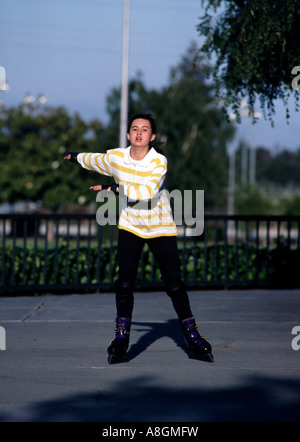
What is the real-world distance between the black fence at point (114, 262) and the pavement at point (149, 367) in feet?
3.77

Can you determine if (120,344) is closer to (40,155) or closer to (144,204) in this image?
(144,204)

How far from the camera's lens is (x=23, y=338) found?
19.5ft

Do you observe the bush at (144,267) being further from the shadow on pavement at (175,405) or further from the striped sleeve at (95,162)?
the shadow on pavement at (175,405)

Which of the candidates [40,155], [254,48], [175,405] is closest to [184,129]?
[40,155]

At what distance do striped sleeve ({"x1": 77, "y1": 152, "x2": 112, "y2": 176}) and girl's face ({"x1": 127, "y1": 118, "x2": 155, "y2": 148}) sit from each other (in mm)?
263

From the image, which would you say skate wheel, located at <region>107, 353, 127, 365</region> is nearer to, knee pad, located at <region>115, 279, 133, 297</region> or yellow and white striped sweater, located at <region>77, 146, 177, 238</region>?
knee pad, located at <region>115, 279, 133, 297</region>

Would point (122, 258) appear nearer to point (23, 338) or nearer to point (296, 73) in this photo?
point (23, 338)

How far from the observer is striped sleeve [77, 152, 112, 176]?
5145mm

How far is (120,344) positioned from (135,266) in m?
0.59

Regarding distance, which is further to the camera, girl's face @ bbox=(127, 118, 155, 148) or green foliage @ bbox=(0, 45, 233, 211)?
green foliage @ bbox=(0, 45, 233, 211)

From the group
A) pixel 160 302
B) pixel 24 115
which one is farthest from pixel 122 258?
pixel 24 115

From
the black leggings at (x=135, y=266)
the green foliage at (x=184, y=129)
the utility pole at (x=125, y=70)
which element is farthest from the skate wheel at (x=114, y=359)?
the green foliage at (x=184, y=129)

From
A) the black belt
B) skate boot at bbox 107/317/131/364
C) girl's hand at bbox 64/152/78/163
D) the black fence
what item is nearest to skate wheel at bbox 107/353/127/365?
skate boot at bbox 107/317/131/364

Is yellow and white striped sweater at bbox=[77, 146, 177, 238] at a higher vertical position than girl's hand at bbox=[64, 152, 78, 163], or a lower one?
lower
